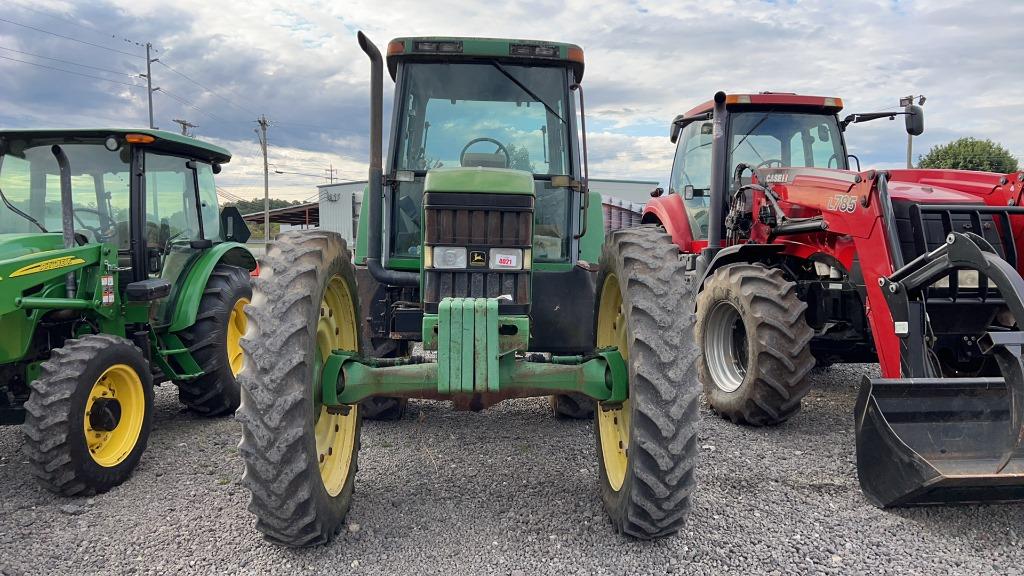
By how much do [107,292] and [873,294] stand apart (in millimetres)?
4614

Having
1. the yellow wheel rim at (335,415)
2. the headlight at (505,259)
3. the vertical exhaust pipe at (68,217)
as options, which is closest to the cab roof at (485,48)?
the headlight at (505,259)

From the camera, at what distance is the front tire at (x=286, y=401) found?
2490mm

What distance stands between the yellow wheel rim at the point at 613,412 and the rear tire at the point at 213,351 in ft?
9.05

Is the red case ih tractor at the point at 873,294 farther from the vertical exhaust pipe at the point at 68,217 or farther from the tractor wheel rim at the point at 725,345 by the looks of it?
the vertical exhaust pipe at the point at 68,217

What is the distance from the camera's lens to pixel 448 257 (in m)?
3.15

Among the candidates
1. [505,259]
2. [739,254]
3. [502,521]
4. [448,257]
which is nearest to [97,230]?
[448,257]

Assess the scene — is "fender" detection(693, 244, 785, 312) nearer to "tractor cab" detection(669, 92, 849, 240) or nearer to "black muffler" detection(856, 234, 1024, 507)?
"tractor cab" detection(669, 92, 849, 240)

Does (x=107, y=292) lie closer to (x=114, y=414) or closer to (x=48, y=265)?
(x=48, y=265)

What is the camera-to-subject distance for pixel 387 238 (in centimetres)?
390

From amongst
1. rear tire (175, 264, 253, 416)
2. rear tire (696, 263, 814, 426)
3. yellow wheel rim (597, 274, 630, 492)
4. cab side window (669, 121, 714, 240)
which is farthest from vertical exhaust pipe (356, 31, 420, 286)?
cab side window (669, 121, 714, 240)

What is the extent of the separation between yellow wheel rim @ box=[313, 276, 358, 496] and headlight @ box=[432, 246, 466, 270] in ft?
1.61

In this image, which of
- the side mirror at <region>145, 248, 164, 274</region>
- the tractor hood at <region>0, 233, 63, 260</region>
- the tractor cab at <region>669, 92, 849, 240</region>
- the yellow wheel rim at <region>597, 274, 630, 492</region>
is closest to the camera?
the yellow wheel rim at <region>597, 274, 630, 492</region>

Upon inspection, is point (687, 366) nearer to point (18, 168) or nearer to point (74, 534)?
point (74, 534)

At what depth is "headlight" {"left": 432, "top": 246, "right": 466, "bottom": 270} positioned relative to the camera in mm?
3148
